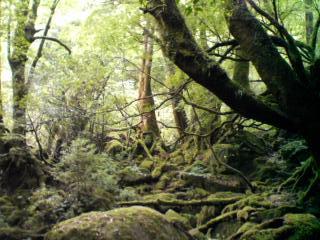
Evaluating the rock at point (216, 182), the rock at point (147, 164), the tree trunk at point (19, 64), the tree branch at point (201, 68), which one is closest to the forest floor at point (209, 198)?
the rock at point (216, 182)

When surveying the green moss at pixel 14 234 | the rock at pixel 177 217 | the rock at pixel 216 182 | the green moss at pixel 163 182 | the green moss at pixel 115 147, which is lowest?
the green moss at pixel 14 234

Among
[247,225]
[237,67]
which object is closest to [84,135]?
[237,67]

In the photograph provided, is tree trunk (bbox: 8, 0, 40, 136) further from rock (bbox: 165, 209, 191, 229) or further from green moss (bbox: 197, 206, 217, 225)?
green moss (bbox: 197, 206, 217, 225)

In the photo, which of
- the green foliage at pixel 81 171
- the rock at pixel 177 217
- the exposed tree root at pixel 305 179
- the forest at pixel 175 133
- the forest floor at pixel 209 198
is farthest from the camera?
the green foliage at pixel 81 171

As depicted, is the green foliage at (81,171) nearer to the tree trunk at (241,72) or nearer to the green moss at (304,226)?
the tree trunk at (241,72)

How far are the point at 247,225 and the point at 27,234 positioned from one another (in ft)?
15.2

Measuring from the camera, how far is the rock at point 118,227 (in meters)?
5.14

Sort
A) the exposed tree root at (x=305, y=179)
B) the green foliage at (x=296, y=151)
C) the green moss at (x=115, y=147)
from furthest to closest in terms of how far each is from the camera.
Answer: the green moss at (x=115, y=147), the green foliage at (x=296, y=151), the exposed tree root at (x=305, y=179)

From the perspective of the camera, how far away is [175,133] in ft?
52.1

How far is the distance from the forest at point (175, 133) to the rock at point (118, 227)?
0.06ft

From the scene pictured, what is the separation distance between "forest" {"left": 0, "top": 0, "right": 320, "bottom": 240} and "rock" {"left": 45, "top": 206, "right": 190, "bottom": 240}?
2cm

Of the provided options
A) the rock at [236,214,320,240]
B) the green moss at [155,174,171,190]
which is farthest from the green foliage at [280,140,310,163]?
the green moss at [155,174,171,190]

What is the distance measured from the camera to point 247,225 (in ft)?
20.8

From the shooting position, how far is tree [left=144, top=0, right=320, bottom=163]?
4.91m
